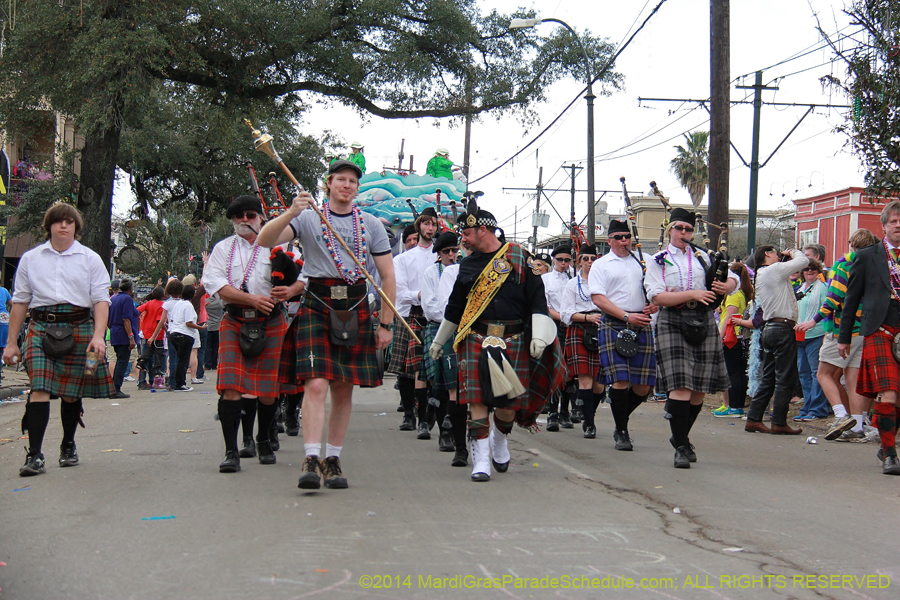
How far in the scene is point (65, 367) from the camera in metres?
6.45

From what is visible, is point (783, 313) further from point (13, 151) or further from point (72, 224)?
point (13, 151)

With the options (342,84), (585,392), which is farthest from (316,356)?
(342,84)

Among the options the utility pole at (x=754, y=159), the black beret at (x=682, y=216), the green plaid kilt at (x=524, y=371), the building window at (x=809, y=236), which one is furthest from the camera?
the building window at (x=809, y=236)

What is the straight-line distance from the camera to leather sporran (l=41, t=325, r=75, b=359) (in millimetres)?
6320

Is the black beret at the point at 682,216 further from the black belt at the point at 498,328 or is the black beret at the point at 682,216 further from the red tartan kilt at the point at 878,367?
the black belt at the point at 498,328

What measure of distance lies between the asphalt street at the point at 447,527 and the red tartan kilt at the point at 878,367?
0.67m

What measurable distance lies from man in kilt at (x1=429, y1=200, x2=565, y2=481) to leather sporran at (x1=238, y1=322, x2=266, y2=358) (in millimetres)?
1215

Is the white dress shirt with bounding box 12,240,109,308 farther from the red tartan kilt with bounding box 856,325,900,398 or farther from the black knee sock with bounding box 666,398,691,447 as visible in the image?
the red tartan kilt with bounding box 856,325,900,398

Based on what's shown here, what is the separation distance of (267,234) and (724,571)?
3333 millimetres

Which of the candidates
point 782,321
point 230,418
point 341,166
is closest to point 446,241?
point 341,166

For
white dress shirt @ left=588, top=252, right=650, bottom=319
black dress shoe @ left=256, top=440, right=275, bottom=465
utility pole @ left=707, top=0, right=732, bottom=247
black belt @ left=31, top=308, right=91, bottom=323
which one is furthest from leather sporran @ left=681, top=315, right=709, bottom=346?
utility pole @ left=707, top=0, right=732, bottom=247

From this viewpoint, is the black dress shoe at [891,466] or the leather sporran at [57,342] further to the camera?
the black dress shoe at [891,466]

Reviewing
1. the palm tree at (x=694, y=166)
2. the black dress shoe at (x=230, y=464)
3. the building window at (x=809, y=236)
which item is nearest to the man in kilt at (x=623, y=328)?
the black dress shoe at (x=230, y=464)

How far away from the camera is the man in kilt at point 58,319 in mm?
6332
